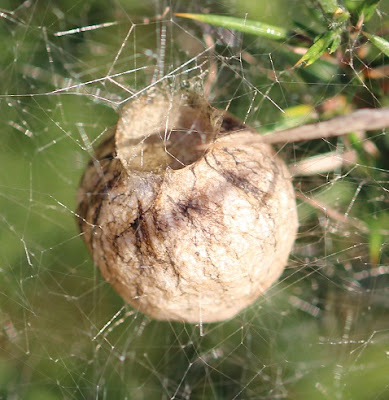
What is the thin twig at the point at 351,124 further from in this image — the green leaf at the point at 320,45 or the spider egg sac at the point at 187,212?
the green leaf at the point at 320,45

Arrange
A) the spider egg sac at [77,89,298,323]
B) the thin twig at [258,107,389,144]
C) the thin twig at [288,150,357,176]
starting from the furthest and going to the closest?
the thin twig at [288,150,357,176]
the spider egg sac at [77,89,298,323]
the thin twig at [258,107,389,144]

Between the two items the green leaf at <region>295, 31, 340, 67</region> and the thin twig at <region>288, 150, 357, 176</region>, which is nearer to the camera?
the green leaf at <region>295, 31, 340, 67</region>

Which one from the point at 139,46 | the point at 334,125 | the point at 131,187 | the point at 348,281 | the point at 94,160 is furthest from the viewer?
the point at 139,46

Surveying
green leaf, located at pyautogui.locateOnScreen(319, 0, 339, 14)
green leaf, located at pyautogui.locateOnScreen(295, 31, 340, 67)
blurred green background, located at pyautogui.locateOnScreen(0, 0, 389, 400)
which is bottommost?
blurred green background, located at pyautogui.locateOnScreen(0, 0, 389, 400)

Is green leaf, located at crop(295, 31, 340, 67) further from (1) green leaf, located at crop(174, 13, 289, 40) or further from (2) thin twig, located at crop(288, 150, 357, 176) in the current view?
(2) thin twig, located at crop(288, 150, 357, 176)

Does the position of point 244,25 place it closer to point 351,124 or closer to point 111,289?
point 351,124

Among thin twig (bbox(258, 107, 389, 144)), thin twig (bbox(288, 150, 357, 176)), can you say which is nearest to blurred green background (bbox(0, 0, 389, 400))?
thin twig (bbox(288, 150, 357, 176))

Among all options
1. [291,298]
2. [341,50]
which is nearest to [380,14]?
[341,50]

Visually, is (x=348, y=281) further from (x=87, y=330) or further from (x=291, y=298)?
(x=87, y=330)
